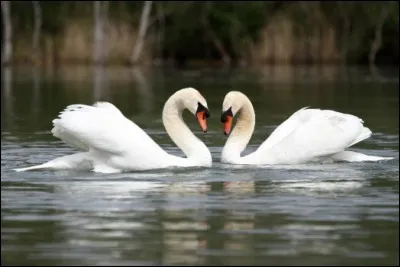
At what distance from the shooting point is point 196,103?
16.0m

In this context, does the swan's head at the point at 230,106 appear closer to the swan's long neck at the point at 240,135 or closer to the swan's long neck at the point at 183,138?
the swan's long neck at the point at 240,135

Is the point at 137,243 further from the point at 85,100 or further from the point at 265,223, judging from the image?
the point at 85,100

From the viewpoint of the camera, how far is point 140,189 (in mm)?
13719

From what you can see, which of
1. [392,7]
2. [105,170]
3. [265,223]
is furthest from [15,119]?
[392,7]

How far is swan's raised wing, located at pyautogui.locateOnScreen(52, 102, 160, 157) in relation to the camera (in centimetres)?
1491

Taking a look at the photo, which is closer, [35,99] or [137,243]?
[137,243]

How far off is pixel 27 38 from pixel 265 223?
Answer: 46664 mm

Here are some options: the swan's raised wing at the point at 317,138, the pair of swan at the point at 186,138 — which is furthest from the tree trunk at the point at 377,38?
the swan's raised wing at the point at 317,138

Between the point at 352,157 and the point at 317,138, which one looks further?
the point at 352,157

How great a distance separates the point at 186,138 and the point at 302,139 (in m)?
1.30

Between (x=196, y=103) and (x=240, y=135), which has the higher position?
(x=196, y=103)

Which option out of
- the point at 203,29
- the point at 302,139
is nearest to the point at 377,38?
the point at 203,29

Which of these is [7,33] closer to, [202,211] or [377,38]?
[377,38]

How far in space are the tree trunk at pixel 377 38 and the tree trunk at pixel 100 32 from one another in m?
10.6
